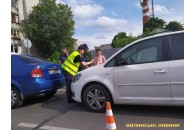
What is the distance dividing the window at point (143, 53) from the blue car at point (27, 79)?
2.30 m

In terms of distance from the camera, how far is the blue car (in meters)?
6.15

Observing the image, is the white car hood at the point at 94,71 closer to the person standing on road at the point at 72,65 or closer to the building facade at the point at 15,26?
the person standing on road at the point at 72,65

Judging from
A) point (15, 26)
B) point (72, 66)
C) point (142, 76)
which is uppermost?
point (15, 26)

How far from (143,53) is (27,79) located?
10.2ft

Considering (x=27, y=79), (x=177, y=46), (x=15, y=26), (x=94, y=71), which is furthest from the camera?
(x=15, y=26)

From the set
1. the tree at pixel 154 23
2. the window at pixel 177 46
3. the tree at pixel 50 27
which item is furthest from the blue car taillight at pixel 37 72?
the tree at pixel 154 23

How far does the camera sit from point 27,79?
6160 mm

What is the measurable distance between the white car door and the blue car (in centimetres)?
219

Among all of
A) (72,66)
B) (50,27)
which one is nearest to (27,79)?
(72,66)

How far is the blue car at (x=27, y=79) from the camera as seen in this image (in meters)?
6.15

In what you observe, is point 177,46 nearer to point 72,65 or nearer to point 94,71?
point 94,71

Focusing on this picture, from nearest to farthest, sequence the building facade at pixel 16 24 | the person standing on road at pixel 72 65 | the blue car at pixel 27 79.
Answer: the blue car at pixel 27 79 → the person standing on road at pixel 72 65 → the building facade at pixel 16 24

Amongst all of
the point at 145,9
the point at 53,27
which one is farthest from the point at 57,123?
the point at 145,9
